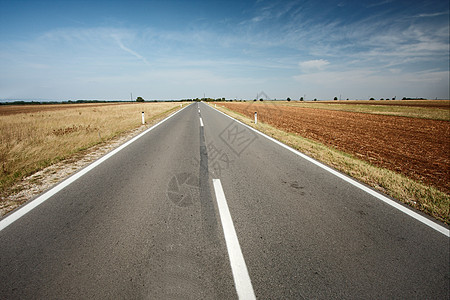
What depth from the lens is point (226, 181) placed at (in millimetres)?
4117

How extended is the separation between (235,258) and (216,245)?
30 cm

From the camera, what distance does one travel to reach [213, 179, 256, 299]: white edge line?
174cm

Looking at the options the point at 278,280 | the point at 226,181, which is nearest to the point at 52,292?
the point at 278,280

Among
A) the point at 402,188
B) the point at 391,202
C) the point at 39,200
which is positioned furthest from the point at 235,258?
the point at 402,188

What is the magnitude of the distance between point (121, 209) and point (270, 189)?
2.69 m

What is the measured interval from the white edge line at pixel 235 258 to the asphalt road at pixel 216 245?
0.04 feet

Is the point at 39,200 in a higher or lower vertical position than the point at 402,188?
higher

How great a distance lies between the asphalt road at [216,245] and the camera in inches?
70.8

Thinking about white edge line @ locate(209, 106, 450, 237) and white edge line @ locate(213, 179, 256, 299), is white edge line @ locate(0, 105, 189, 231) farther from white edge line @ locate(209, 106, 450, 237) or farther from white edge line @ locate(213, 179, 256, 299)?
white edge line @ locate(209, 106, 450, 237)

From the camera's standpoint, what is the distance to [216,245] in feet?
7.52

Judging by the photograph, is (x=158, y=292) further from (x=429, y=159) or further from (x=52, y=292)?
(x=429, y=159)

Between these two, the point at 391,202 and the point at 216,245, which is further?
the point at 391,202

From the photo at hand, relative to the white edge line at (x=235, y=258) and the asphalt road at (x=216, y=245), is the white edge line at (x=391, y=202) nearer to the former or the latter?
the asphalt road at (x=216, y=245)

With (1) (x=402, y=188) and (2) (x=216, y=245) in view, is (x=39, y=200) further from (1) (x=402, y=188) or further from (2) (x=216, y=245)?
(1) (x=402, y=188)
